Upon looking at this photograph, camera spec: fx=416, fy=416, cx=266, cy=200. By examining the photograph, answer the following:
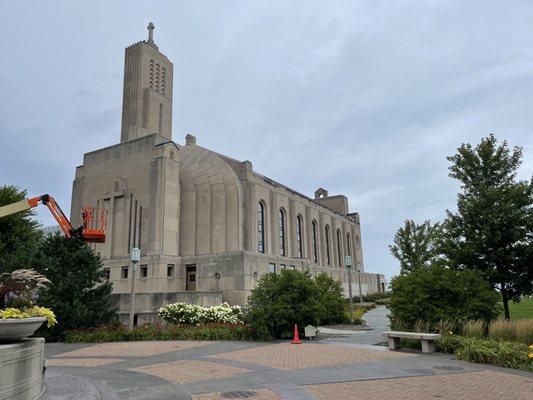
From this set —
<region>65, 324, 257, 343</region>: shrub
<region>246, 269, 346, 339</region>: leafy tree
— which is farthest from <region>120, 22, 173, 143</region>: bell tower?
<region>246, 269, 346, 339</region>: leafy tree

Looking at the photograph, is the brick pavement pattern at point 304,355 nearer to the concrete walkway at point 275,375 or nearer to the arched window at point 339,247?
the concrete walkway at point 275,375

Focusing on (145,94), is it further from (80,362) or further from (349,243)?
(80,362)

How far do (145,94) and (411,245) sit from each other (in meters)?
39.1

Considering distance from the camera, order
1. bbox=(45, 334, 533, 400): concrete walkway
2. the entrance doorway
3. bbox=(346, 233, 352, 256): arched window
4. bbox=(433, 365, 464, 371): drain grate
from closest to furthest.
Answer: bbox=(45, 334, 533, 400): concrete walkway, bbox=(433, 365, 464, 371): drain grate, the entrance doorway, bbox=(346, 233, 352, 256): arched window

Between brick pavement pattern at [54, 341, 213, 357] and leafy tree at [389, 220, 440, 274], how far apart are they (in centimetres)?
2600

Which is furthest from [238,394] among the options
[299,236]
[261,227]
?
[299,236]

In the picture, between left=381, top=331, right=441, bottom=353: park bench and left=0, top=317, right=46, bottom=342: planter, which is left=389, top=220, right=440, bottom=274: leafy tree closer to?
left=381, top=331, right=441, bottom=353: park bench

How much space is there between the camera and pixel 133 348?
53.1ft

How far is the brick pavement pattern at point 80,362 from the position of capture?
12.5 metres

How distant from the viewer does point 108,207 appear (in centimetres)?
4419

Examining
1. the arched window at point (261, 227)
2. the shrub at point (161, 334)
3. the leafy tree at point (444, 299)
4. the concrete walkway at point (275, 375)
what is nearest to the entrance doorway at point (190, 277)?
the arched window at point (261, 227)

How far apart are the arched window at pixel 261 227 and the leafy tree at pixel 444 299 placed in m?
33.0

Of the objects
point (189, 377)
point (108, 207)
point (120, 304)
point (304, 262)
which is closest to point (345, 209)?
point (304, 262)

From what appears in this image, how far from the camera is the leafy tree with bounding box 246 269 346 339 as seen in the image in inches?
725
